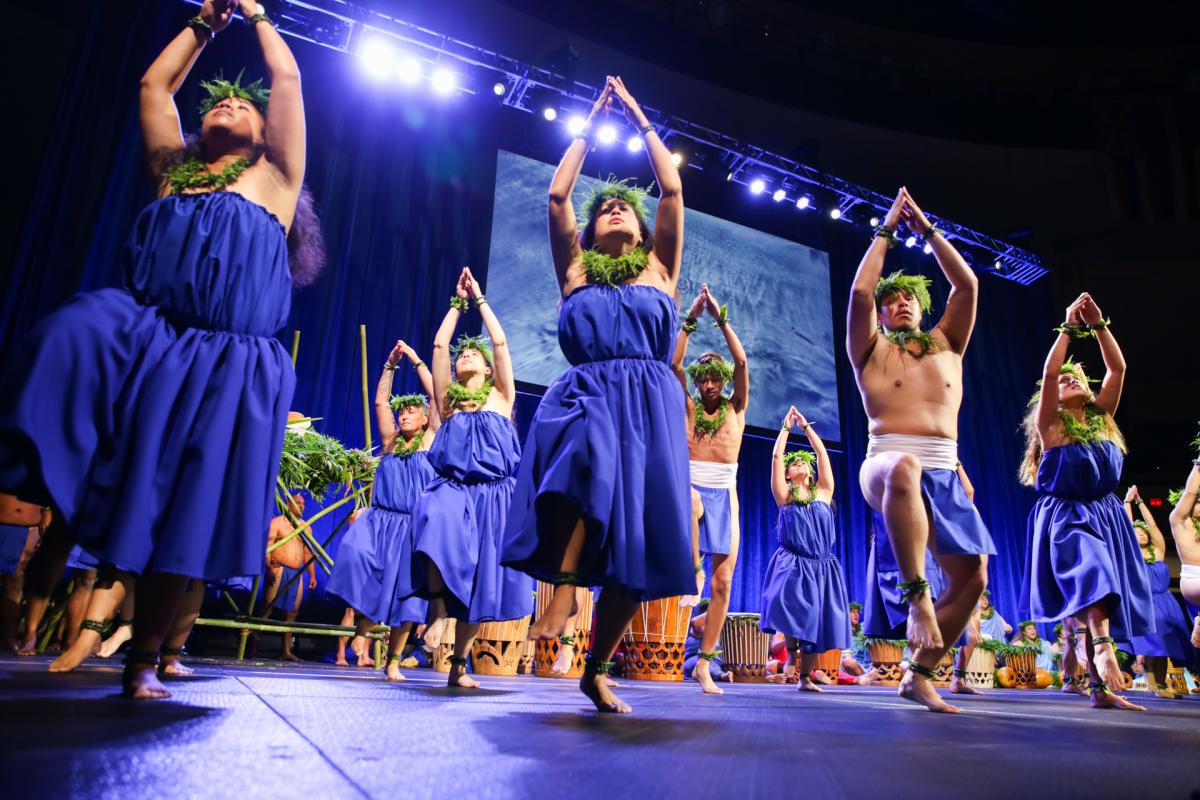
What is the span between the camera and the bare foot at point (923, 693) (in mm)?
3104

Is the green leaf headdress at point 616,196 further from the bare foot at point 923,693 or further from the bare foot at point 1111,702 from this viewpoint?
the bare foot at point 1111,702

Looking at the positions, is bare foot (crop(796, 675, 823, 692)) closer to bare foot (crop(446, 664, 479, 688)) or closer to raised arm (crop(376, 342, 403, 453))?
bare foot (crop(446, 664, 479, 688))

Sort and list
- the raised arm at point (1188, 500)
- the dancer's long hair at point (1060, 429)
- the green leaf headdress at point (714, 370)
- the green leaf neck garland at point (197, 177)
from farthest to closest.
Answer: the raised arm at point (1188, 500) < the green leaf headdress at point (714, 370) < the dancer's long hair at point (1060, 429) < the green leaf neck garland at point (197, 177)

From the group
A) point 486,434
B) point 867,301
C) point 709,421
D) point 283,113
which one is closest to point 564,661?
point 709,421

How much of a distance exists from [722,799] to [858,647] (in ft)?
33.4

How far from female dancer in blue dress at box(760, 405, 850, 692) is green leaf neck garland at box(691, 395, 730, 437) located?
0.59 meters

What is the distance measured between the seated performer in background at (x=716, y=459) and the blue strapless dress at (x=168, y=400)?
342 centimetres

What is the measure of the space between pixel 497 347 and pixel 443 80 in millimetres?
5904

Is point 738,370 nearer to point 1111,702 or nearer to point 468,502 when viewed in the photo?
point 468,502

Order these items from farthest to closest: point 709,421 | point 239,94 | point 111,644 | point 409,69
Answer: point 409,69 → point 709,421 → point 111,644 → point 239,94

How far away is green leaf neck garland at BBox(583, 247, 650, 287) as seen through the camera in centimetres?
270

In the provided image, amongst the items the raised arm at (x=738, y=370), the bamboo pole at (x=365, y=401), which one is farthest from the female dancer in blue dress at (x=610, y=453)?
the bamboo pole at (x=365, y=401)

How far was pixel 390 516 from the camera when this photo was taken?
570cm

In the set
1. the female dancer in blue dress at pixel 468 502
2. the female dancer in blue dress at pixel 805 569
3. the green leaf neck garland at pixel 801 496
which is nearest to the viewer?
the female dancer in blue dress at pixel 468 502
